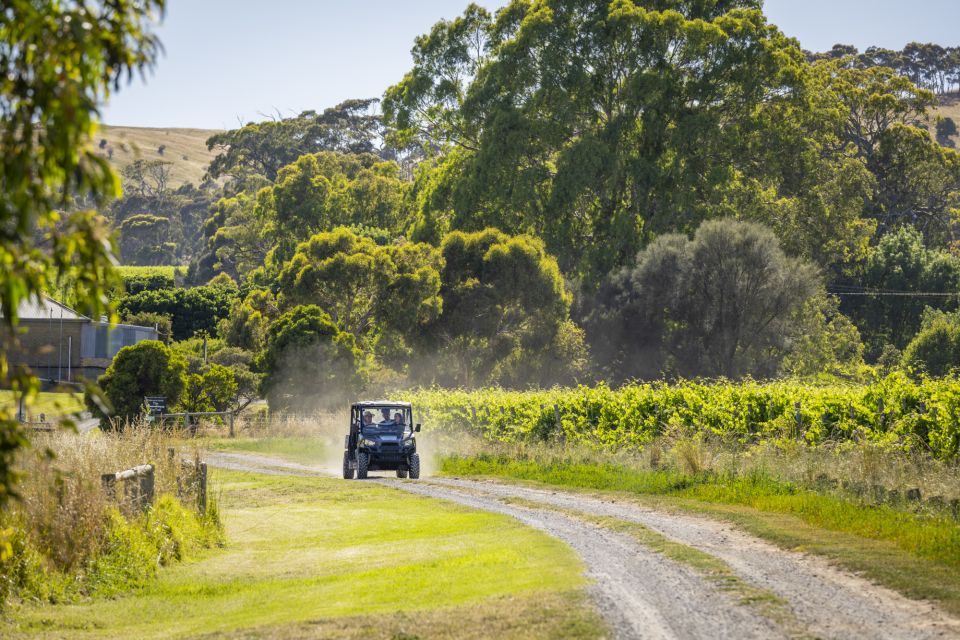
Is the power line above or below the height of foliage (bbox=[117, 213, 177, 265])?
below

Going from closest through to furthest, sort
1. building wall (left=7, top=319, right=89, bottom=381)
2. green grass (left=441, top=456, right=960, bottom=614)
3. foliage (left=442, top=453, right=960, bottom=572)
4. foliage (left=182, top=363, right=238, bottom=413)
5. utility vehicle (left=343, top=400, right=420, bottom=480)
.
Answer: green grass (left=441, top=456, right=960, bottom=614)
foliage (left=442, top=453, right=960, bottom=572)
utility vehicle (left=343, top=400, right=420, bottom=480)
foliage (left=182, top=363, right=238, bottom=413)
building wall (left=7, top=319, right=89, bottom=381)

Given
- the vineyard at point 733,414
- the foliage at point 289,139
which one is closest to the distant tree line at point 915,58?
the foliage at point 289,139

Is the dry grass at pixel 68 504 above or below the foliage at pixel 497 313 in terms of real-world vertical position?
below

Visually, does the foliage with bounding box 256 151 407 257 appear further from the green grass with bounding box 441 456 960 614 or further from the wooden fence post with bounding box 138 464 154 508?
the wooden fence post with bounding box 138 464 154 508

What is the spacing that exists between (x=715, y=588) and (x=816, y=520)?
22.0 ft

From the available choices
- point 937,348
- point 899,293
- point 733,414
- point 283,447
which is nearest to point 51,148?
point 733,414

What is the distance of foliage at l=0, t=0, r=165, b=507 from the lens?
5984 mm

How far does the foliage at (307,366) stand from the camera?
2141 inches

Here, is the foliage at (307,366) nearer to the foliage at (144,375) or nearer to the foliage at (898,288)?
the foliage at (144,375)

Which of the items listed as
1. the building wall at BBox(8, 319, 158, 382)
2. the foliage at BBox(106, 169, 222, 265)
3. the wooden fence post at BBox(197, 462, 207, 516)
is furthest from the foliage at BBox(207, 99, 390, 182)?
the wooden fence post at BBox(197, 462, 207, 516)

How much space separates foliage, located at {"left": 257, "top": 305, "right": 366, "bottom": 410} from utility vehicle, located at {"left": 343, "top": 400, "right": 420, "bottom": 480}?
22.4 meters

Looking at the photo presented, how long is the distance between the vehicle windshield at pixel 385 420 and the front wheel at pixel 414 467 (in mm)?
785

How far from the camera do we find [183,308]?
84.2 meters

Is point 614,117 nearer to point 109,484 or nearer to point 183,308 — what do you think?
point 183,308
